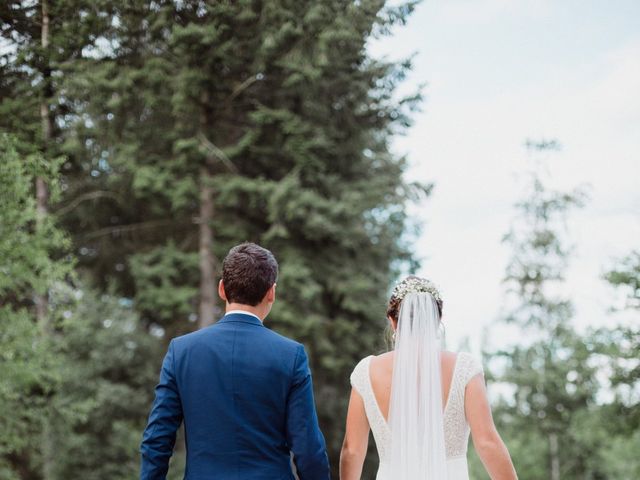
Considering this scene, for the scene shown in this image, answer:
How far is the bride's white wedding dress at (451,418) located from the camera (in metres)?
3.99

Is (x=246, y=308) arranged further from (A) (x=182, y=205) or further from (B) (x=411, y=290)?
(A) (x=182, y=205)

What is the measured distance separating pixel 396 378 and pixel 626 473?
70.2 feet

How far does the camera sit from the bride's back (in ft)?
13.2

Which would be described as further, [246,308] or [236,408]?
[246,308]

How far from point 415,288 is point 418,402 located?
2.01ft

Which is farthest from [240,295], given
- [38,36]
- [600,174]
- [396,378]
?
[600,174]

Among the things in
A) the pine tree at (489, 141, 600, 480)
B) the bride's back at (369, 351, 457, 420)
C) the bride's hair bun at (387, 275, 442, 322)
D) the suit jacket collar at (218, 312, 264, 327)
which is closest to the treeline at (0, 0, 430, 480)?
the bride's hair bun at (387, 275, 442, 322)

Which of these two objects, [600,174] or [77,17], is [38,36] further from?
[600,174]

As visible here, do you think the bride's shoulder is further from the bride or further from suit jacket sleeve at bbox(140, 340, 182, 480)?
suit jacket sleeve at bbox(140, 340, 182, 480)

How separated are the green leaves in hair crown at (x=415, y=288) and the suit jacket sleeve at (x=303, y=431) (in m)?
0.97

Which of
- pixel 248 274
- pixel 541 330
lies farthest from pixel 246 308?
pixel 541 330

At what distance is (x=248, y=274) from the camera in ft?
11.2

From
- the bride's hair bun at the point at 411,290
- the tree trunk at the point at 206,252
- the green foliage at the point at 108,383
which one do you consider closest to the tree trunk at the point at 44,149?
the green foliage at the point at 108,383

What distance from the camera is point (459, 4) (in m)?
15.2
